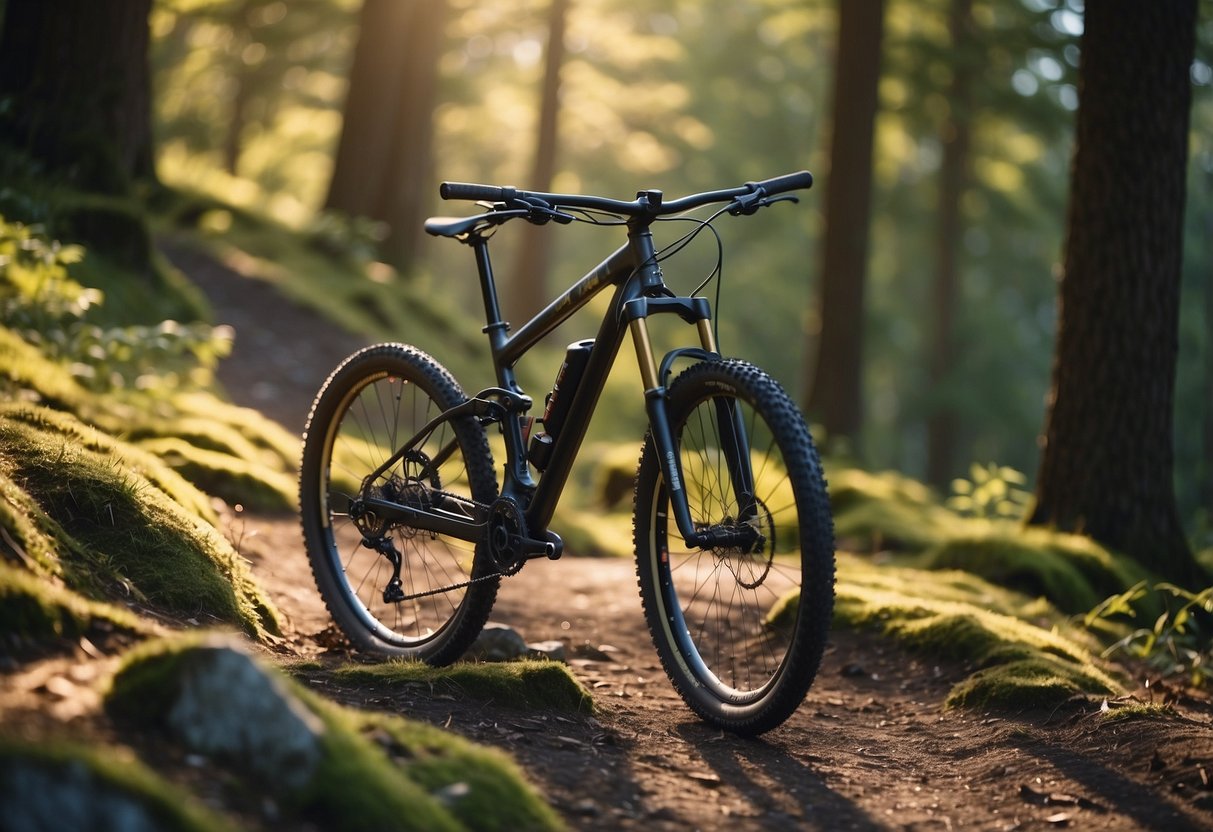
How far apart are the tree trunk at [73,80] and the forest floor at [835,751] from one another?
4.28 meters

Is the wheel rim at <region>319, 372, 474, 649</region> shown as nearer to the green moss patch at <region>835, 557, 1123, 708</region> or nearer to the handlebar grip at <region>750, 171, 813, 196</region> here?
the handlebar grip at <region>750, 171, 813, 196</region>

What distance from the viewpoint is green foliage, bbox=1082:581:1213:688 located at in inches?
208

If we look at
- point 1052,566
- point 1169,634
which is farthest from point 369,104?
point 1169,634

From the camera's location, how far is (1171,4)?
21.9ft

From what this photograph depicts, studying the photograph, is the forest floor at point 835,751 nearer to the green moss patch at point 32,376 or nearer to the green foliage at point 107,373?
the green foliage at point 107,373

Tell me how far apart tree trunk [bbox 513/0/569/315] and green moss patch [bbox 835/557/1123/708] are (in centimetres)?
1384

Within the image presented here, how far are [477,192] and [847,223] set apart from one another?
30.8 feet

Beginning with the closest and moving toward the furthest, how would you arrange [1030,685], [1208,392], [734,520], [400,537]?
1. [734,520]
2. [1030,685]
3. [400,537]
4. [1208,392]

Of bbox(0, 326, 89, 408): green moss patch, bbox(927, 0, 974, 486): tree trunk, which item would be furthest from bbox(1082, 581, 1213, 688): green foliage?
bbox(927, 0, 974, 486): tree trunk

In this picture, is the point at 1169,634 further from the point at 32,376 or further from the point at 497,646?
the point at 32,376

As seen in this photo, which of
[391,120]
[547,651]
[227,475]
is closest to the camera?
[547,651]

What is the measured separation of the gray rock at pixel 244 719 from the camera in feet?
8.30

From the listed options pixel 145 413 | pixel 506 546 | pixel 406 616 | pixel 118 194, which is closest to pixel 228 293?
pixel 118 194

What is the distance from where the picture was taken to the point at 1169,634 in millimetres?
5465
